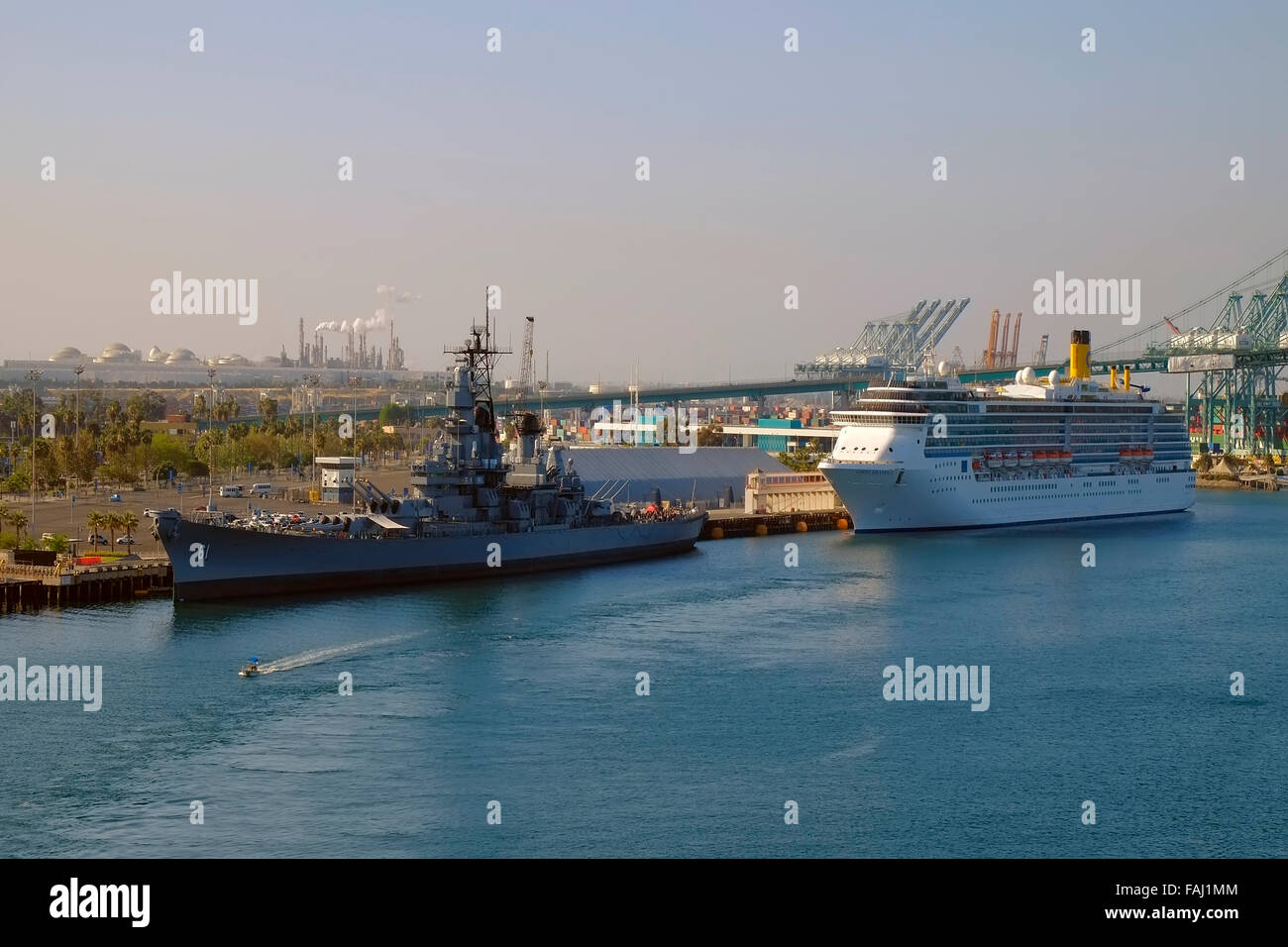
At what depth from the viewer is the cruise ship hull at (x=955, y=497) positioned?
53.2 metres

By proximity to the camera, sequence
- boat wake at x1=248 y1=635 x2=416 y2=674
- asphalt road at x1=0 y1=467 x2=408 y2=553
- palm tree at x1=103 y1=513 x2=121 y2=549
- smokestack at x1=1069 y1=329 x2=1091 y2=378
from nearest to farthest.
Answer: boat wake at x1=248 y1=635 x2=416 y2=674 < palm tree at x1=103 y1=513 x2=121 y2=549 < asphalt road at x1=0 y1=467 x2=408 y2=553 < smokestack at x1=1069 y1=329 x2=1091 y2=378

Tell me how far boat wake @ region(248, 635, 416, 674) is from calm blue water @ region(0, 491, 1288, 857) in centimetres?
32

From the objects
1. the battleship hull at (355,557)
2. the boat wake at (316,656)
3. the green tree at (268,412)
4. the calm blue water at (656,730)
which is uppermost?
the green tree at (268,412)

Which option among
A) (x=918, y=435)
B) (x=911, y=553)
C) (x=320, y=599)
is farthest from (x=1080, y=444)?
(x=320, y=599)

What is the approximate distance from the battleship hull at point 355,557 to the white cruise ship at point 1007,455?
40.5 ft

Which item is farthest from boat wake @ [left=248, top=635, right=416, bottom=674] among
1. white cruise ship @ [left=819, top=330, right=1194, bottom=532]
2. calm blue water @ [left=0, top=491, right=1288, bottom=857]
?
white cruise ship @ [left=819, top=330, right=1194, bottom=532]

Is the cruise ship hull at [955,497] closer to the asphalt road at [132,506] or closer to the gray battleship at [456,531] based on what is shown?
the gray battleship at [456,531]

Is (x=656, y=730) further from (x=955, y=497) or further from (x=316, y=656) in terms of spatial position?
(x=955, y=497)

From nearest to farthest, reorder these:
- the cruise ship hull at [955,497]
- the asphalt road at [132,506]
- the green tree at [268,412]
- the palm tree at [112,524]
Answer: the palm tree at [112,524], the asphalt road at [132,506], the cruise ship hull at [955,497], the green tree at [268,412]

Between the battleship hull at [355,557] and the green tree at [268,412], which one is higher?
the green tree at [268,412]

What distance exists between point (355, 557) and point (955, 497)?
2777cm

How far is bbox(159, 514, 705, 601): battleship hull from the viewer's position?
110 ft

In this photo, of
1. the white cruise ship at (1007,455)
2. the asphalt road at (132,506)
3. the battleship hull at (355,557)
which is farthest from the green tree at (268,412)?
the battleship hull at (355,557)

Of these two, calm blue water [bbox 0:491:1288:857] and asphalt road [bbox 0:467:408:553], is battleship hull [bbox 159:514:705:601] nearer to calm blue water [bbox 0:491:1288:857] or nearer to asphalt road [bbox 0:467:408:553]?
calm blue water [bbox 0:491:1288:857]
